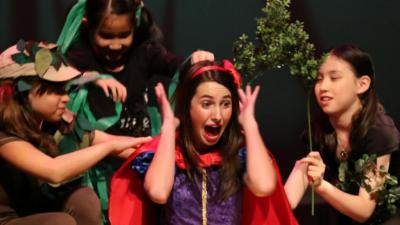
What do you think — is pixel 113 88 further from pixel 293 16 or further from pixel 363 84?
pixel 293 16

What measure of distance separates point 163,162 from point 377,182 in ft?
2.39

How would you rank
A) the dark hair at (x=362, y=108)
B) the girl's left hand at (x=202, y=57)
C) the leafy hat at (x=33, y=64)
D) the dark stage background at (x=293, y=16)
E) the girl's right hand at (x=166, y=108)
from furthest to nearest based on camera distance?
the dark stage background at (x=293, y=16)
the dark hair at (x=362, y=108)
the girl's left hand at (x=202, y=57)
the leafy hat at (x=33, y=64)
the girl's right hand at (x=166, y=108)

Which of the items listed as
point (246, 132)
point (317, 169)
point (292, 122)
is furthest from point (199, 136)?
point (292, 122)

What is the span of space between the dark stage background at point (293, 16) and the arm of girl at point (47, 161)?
79 cm

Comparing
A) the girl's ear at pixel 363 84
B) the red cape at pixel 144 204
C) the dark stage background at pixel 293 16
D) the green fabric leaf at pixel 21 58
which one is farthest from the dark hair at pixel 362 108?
the green fabric leaf at pixel 21 58

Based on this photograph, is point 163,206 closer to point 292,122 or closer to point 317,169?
point 317,169

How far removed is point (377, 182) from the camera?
92.7 inches

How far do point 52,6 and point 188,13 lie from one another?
548 mm

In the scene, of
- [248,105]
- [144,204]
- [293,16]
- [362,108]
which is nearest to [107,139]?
[144,204]

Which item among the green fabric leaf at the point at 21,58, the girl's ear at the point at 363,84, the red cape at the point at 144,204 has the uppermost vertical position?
the green fabric leaf at the point at 21,58

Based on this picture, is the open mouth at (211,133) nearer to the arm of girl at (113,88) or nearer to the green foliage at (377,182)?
the arm of girl at (113,88)

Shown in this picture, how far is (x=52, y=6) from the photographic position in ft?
9.39

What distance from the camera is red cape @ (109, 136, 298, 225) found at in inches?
86.6

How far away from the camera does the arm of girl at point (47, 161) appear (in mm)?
2086
